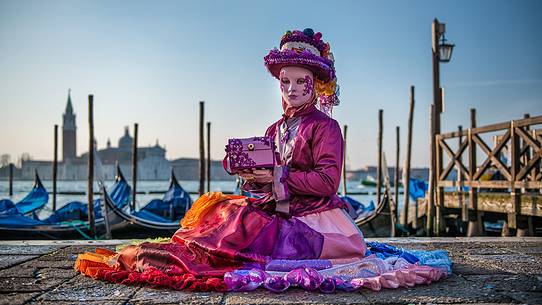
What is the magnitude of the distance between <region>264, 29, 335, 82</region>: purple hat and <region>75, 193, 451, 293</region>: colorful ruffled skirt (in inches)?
30.5

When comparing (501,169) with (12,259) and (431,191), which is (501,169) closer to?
(431,191)

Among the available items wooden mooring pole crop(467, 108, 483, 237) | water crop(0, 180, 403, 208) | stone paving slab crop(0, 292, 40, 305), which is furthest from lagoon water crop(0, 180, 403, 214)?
stone paving slab crop(0, 292, 40, 305)

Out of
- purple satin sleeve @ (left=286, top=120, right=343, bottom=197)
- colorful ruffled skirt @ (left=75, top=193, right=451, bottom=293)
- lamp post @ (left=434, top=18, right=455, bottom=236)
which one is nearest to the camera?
colorful ruffled skirt @ (left=75, top=193, right=451, bottom=293)

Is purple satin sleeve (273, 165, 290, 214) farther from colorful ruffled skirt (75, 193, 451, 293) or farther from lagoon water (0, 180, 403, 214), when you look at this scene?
lagoon water (0, 180, 403, 214)

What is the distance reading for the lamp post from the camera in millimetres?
9828

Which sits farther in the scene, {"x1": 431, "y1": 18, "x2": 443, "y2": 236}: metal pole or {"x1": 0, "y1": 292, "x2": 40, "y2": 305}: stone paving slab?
{"x1": 431, "y1": 18, "x2": 443, "y2": 236}: metal pole

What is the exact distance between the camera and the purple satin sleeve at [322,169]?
2.72m

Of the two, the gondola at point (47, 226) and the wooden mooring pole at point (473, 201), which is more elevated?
the wooden mooring pole at point (473, 201)

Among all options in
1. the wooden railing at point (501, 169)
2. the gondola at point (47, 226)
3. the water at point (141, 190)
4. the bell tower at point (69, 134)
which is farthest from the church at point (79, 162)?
the wooden railing at point (501, 169)

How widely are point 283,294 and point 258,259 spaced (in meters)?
0.35

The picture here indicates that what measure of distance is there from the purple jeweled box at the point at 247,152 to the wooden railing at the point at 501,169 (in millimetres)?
5272

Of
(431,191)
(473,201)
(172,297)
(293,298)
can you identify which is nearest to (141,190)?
(431,191)

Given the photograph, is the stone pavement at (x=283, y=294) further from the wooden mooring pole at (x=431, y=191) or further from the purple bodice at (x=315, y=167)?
the wooden mooring pole at (x=431, y=191)

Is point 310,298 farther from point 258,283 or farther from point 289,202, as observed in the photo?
point 289,202
